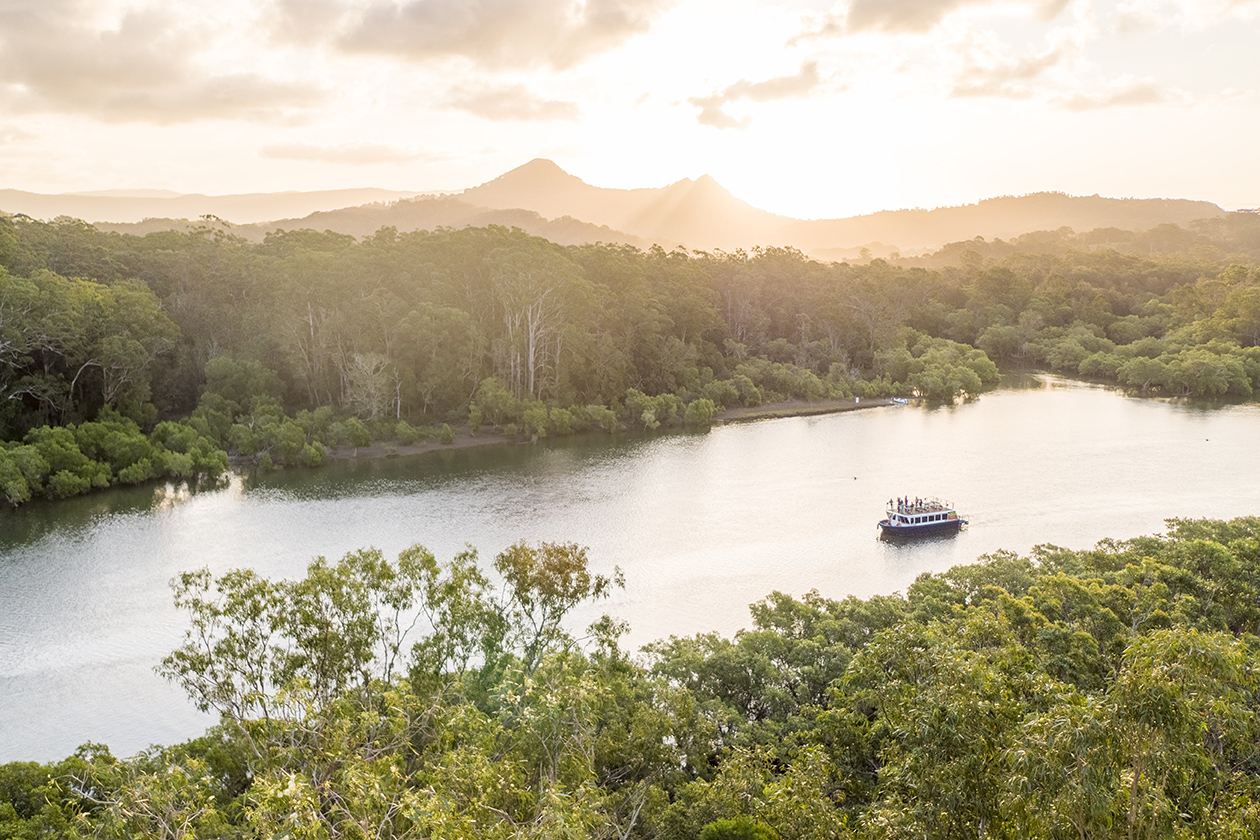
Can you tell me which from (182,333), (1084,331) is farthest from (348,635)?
(1084,331)

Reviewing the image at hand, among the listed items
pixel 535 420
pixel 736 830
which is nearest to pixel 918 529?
pixel 535 420

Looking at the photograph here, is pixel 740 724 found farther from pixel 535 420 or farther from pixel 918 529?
pixel 535 420

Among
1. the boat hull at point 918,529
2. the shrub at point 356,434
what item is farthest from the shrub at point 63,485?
the boat hull at point 918,529

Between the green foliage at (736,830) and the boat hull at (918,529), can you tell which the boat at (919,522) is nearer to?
the boat hull at (918,529)

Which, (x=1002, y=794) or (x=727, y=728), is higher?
(x=1002, y=794)

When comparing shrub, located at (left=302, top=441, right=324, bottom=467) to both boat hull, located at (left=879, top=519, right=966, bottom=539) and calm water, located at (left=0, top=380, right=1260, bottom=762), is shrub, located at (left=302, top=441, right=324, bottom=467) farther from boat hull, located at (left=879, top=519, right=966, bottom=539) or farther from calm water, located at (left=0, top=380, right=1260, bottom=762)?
boat hull, located at (left=879, top=519, right=966, bottom=539)

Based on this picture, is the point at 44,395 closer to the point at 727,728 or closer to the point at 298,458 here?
the point at 298,458
